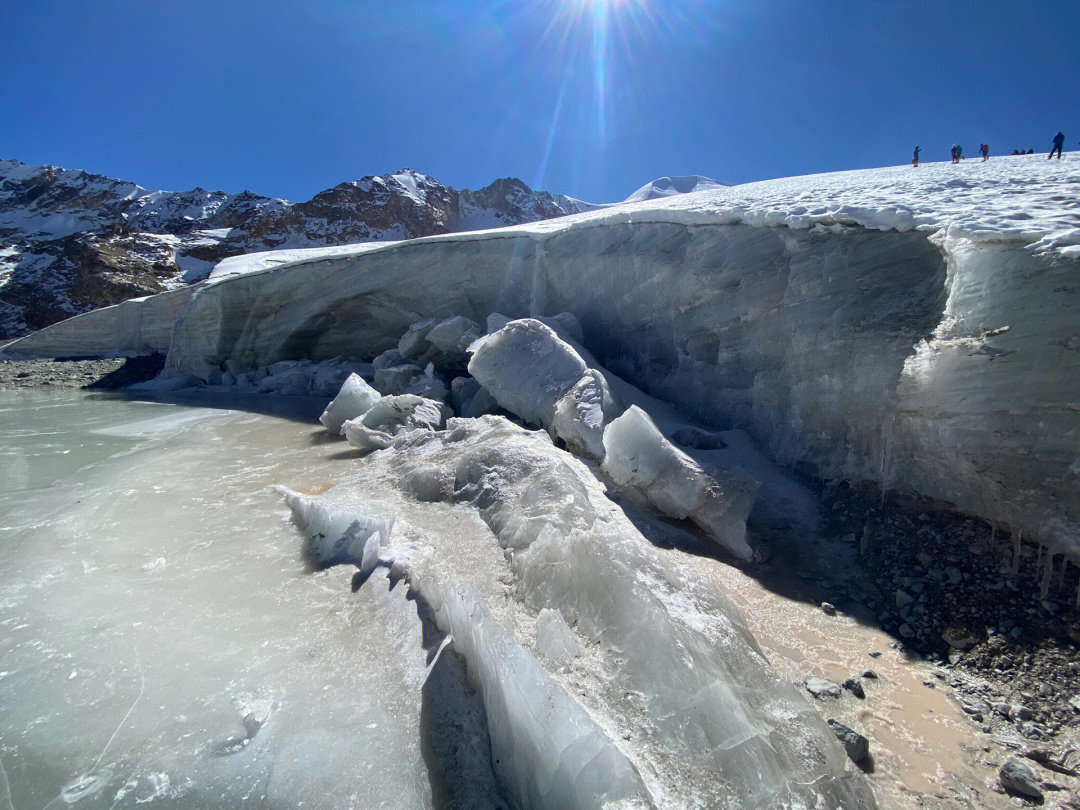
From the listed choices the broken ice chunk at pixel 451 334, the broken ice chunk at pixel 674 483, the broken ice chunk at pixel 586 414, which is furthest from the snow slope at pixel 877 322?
the broken ice chunk at pixel 451 334

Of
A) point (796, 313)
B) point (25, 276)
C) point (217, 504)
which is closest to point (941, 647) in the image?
point (796, 313)

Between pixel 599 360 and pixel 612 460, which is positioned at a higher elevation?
pixel 599 360

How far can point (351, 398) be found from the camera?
532cm

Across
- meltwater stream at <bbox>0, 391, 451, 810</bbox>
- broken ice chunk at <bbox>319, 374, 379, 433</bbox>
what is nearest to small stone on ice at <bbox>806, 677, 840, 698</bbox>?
meltwater stream at <bbox>0, 391, 451, 810</bbox>

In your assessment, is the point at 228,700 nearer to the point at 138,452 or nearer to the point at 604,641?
the point at 604,641

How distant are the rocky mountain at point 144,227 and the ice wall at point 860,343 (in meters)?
22.6

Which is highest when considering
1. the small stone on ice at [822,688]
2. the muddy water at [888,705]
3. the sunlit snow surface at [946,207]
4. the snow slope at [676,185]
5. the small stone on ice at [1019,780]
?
the snow slope at [676,185]

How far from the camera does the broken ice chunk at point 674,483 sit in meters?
2.58

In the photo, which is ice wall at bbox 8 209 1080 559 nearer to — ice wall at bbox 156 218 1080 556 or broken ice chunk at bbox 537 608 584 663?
ice wall at bbox 156 218 1080 556

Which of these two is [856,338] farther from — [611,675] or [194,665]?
[194,665]

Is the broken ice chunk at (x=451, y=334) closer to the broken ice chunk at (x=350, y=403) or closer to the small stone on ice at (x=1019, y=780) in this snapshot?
the broken ice chunk at (x=350, y=403)

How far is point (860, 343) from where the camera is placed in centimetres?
277

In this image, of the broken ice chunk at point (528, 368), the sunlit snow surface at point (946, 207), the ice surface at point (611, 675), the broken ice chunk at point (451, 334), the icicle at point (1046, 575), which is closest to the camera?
the ice surface at point (611, 675)

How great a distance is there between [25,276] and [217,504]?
86.1 ft
